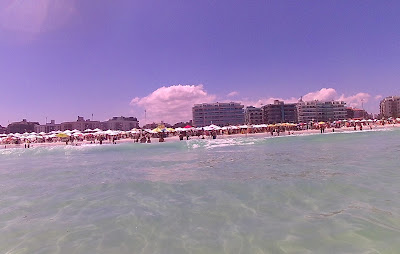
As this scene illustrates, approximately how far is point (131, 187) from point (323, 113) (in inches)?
6596

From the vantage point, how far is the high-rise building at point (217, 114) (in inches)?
6609

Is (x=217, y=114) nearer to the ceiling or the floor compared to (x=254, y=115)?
nearer to the ceiling

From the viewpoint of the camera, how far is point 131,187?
10.7 metres

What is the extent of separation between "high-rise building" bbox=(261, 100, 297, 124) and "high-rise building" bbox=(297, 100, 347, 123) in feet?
15.4

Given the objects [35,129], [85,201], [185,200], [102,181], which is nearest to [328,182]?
[185,200]

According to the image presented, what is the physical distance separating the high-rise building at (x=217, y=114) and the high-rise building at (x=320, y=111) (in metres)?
33.8

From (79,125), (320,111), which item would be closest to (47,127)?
(79,125)

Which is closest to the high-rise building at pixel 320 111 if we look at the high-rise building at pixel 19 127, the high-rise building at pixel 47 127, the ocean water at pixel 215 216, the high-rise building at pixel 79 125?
the high-rise building at pixel 79 125

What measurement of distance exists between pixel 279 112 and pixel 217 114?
112 feet

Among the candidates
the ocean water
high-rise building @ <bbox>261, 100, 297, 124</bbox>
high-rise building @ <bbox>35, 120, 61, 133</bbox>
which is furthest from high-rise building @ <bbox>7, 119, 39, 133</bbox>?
the ocean water

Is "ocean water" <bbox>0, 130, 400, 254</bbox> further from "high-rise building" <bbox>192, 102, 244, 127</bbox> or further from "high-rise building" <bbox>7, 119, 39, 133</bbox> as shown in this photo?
"high-rise building" <bbox>7, 119, 39, 133</bbox>

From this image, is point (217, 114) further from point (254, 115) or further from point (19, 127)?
point (19, 127)

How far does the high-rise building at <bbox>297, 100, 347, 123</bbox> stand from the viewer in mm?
160125

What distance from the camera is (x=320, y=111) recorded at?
162000 mm
